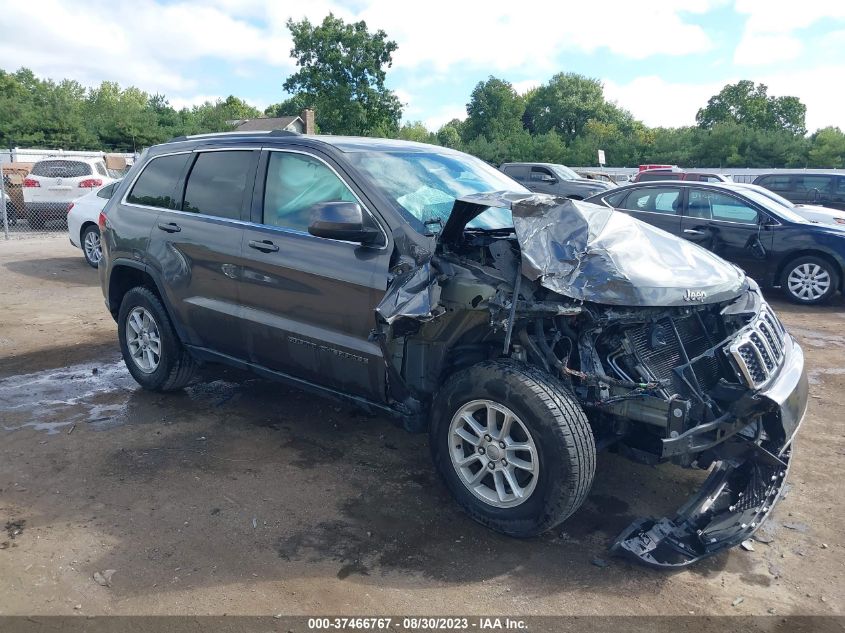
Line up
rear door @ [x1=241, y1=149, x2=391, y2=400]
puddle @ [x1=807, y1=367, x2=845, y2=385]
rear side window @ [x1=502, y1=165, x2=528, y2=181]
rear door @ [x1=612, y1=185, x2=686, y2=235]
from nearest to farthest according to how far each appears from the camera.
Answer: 1. rear door @ [x1=241, y1=149, x2=391, y2=400]
2. puddle @ [x1=807, y1=367, x2=845, y2=385]
3. rear door @ [x1=612, y1=185, x2=686, y2=235]
4. rear side window @ [x1=502, y1=165, x2=528, y2=181]

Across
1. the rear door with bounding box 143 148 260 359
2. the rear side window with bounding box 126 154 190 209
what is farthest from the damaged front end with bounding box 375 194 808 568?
the rear side window with bounding box 126 154 190 209

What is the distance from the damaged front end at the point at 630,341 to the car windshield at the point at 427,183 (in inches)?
14.0

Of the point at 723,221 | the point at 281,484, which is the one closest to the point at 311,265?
the point at 281,484

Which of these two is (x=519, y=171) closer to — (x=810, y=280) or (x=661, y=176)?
(x=661, y=176)

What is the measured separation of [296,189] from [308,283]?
2.17ft

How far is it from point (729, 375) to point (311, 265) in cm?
234

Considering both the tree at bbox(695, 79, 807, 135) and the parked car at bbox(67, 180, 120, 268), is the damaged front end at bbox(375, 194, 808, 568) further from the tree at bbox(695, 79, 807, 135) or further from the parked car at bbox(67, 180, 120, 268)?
the tree at bbox(695, 79, 807, 135)

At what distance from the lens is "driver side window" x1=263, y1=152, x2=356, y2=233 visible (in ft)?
13.5

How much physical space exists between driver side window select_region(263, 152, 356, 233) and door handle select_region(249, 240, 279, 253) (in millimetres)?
135

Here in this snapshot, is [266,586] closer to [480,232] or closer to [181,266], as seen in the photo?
[480,232]

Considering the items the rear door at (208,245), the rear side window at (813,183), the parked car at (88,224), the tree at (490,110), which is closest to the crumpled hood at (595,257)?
the rear door at (208,245)

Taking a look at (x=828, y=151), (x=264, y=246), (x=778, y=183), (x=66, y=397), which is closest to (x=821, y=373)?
(x=264, y=246)

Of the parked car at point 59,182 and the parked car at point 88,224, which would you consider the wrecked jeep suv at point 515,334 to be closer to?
the parked car at point 88,224

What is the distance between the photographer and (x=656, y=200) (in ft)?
33.0
